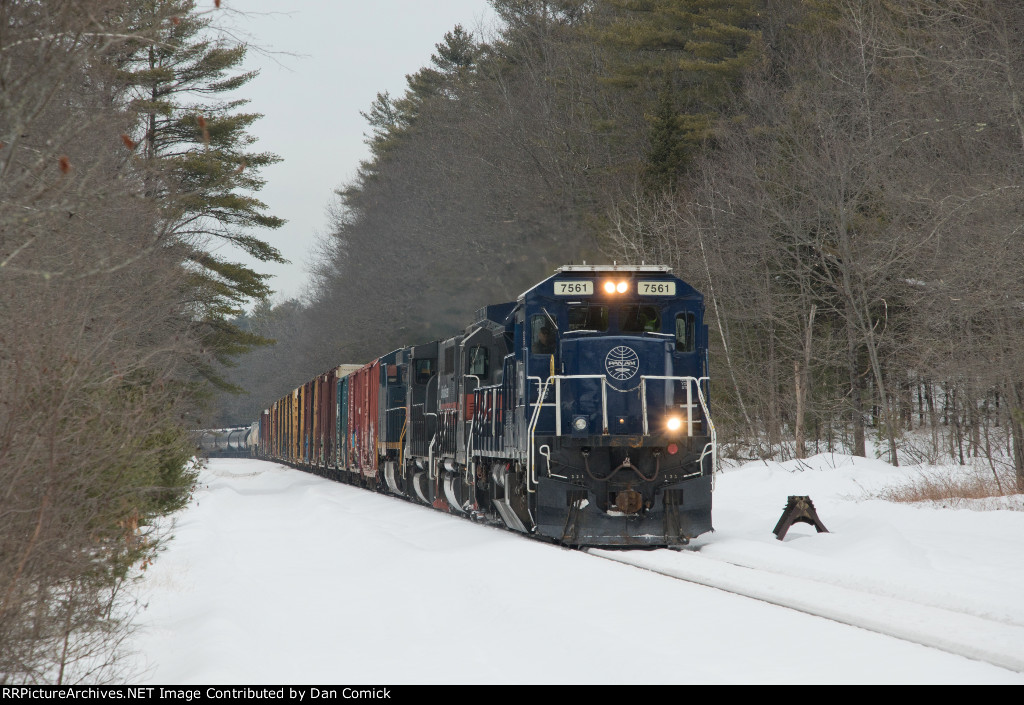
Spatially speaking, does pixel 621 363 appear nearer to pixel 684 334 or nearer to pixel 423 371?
pixel 684 334

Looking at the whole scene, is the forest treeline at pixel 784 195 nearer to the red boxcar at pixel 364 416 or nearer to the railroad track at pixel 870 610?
the red boxcar at pixel 364 416

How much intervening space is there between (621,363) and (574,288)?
1157 mm

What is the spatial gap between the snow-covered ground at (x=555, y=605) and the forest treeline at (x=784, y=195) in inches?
295

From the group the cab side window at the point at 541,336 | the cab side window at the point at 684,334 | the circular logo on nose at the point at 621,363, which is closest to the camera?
the circular logo on nose at the point at 621,363

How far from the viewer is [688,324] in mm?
13797

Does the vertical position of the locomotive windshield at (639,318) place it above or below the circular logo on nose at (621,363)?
above

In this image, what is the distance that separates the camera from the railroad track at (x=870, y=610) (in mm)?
6492

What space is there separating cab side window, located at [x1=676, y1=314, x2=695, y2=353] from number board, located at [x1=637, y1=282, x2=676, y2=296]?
1.32 ft

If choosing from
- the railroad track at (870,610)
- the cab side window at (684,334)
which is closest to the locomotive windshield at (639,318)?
the cab side window at (684,334)

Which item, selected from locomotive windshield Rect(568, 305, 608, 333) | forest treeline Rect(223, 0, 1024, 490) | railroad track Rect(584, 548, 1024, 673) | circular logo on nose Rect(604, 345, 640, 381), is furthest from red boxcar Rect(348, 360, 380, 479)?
railroad track Rect(584, 548, 1024, 673)

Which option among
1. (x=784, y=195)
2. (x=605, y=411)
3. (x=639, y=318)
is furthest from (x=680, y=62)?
(x=605, y=411)

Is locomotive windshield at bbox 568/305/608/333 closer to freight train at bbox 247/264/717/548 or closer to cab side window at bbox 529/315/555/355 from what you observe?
freight train at bbox 247/264/717/548

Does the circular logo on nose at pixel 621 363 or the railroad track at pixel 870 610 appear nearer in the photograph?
the railroad track at pixel 870 610

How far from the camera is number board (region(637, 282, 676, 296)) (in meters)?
13.4
